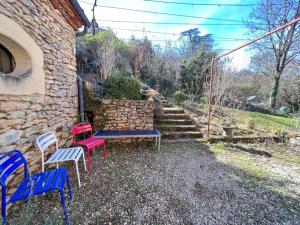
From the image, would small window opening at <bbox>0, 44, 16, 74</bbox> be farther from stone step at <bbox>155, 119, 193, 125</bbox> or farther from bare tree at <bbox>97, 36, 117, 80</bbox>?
bare tree at <bbox>97, 36, 117, 80</bbox>

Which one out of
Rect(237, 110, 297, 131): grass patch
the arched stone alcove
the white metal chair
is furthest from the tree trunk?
the arched stone alcove

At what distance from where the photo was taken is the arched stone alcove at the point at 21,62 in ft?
5.63

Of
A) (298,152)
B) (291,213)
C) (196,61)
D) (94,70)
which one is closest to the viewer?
(291,213)

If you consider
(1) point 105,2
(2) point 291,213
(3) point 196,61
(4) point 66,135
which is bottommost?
(2) point 291,213

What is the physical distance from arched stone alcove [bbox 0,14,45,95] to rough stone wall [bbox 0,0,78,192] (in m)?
0.09

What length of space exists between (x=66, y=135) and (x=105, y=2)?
5.89 m

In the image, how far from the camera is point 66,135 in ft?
10.7

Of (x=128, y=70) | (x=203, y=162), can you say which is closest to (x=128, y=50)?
(x=128, y=70)

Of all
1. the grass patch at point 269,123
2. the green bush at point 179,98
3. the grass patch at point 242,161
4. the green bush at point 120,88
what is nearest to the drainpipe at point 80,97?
the green bush at point 120,88

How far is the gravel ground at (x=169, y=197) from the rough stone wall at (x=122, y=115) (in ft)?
3.41

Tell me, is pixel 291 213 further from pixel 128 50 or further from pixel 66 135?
pixel 128 50

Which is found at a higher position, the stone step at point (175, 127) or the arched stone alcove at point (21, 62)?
the arched stone alcove at point (21, 62)

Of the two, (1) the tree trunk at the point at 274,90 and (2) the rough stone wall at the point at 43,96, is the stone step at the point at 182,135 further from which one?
(1) the tree trunk at the point at 274,90

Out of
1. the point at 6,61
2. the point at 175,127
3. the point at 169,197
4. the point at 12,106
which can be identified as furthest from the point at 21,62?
the point at 175,127
